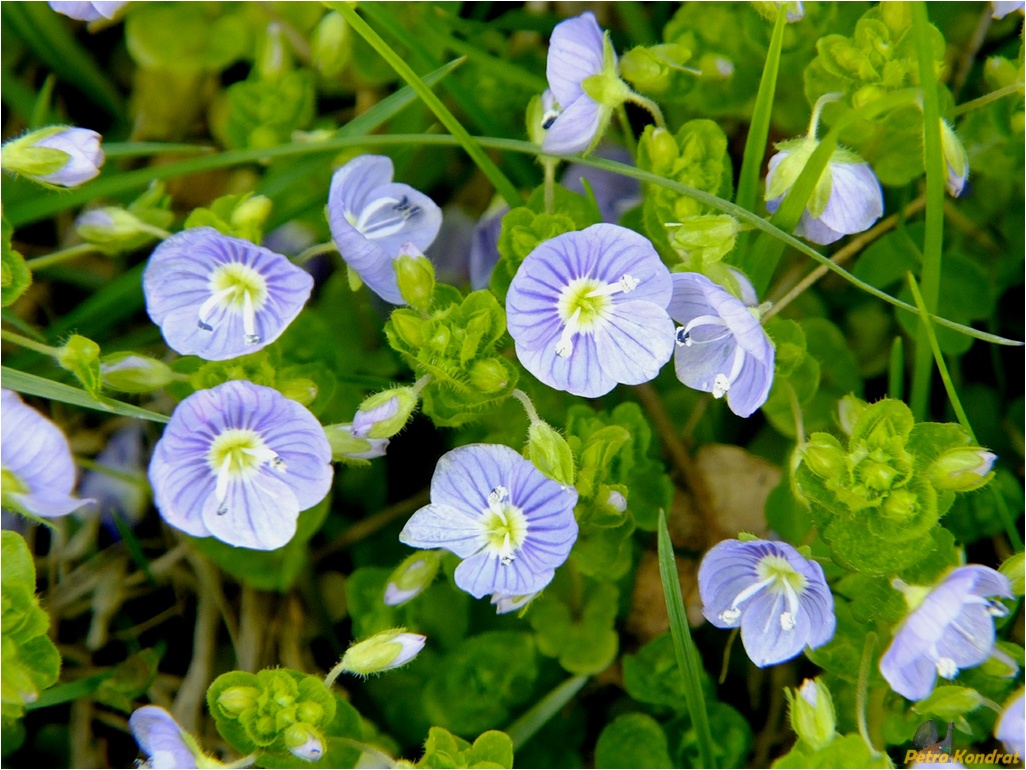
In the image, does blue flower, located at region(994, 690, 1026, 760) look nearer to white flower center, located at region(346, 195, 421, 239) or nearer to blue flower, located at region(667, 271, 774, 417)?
blue flower, located at region(667, 271, 774, 417)

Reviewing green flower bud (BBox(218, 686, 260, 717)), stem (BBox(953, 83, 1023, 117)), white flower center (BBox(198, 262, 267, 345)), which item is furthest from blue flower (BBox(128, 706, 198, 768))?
stem (BBox(953, 83, 1023, 117))

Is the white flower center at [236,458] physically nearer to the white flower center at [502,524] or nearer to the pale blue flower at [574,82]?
the white flower center at [502,524]

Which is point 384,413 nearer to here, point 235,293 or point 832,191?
point 235,293

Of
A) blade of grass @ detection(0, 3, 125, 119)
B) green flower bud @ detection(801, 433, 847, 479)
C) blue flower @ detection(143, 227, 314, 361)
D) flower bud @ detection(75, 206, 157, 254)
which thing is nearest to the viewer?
green flower bud @ detection(801, 433, 847, 479)

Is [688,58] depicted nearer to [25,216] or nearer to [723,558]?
[723,558]

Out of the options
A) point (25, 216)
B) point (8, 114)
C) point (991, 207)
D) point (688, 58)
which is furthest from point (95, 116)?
point (991, 207)

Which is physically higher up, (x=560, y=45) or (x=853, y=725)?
(x=560, y=45)
